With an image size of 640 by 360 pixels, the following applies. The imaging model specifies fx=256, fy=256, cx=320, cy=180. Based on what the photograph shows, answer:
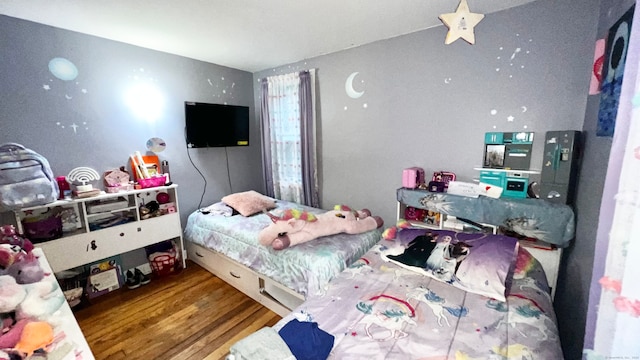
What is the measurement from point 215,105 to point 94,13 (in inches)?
53.8

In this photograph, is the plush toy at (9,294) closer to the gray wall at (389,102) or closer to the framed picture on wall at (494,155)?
the gray wall at (389,102)

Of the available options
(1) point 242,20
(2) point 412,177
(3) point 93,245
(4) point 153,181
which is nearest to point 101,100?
(4) point 153,181

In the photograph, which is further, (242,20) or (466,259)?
(242,20)

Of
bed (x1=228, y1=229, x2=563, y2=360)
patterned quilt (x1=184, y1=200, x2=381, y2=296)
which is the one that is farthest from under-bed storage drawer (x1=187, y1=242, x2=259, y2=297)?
bed (x1=228, y1=229, x2=563, y2=360)

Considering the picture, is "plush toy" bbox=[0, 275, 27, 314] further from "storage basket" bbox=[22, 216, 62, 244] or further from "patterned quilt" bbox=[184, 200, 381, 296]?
"patterned quilt" bbox=[184, 200, 381, 296]

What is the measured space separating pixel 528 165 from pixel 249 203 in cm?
269

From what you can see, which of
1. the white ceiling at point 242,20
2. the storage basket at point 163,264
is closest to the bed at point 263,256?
the storage basket at point 163,264

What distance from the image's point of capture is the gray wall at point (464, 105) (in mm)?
1698

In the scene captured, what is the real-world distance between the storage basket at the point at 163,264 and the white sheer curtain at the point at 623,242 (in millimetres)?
3266

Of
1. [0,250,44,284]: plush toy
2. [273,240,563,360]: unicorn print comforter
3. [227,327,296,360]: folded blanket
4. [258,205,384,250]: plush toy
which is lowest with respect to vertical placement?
[273,240,563,360]: unicorn print comforter

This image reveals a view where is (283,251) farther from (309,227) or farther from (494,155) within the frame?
(494,155)

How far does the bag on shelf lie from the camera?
1.86m

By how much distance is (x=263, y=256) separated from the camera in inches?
88.2

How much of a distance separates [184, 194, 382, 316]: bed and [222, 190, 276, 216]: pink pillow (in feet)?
0.04
